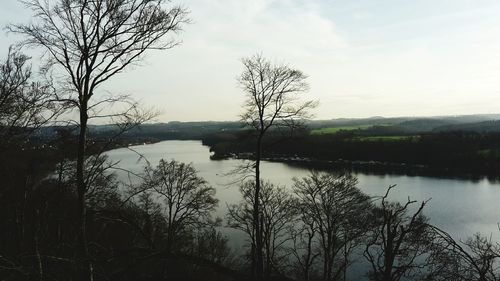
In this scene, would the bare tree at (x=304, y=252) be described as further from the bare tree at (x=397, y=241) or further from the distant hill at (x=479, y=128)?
the distant hill at (x=479, y=128)

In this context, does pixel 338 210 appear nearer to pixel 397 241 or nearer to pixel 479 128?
pixel 397 241

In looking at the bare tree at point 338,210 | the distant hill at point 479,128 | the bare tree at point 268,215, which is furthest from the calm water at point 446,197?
the distant hill at point 479,128

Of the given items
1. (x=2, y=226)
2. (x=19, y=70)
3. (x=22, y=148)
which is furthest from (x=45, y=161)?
(x=2, y=226)

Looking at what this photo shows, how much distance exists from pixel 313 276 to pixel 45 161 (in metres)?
20.2

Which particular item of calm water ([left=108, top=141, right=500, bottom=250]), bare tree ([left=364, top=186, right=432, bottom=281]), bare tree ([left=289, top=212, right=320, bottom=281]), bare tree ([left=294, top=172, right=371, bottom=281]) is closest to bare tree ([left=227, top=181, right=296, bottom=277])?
bare tree ([left=289, top=212, right=320, bottom=281])

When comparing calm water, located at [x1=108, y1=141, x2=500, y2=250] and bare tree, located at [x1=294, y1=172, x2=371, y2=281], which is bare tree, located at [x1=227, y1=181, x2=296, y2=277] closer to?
bare tree, located at [x1=294, y1=172, x2=371, y2=281]

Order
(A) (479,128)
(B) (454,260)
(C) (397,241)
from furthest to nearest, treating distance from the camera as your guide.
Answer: (A) (479,128) < (C) (397,241) < (B) (454,260)

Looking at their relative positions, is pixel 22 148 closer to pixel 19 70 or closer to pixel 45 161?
pixel 45 161

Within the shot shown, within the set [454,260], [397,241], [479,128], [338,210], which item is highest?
[454,260]

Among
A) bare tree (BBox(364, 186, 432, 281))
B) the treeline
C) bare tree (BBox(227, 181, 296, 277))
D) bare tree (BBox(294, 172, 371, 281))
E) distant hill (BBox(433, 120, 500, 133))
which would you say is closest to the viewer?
bare tree (BBox(364, 186, 432, 281))

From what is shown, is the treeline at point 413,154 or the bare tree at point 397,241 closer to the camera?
the bare tree at point 397,241

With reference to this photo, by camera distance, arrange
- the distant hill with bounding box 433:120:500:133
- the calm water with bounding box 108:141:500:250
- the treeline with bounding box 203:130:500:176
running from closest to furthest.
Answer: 1. the calm water with bounding box 108:141:500:250
2. the treeline with bounding box 203:130:500:176
3. the distant hill with bounding box 433:120:500:133

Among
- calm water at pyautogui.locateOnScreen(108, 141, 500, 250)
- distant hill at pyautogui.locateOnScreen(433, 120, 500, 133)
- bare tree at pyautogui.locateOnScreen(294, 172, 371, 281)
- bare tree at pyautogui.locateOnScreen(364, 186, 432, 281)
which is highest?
bare tree at pyautogui.locateOnScreen(364, 186, 432, 281)

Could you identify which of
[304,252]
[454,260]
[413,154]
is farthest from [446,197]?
[413,154]
